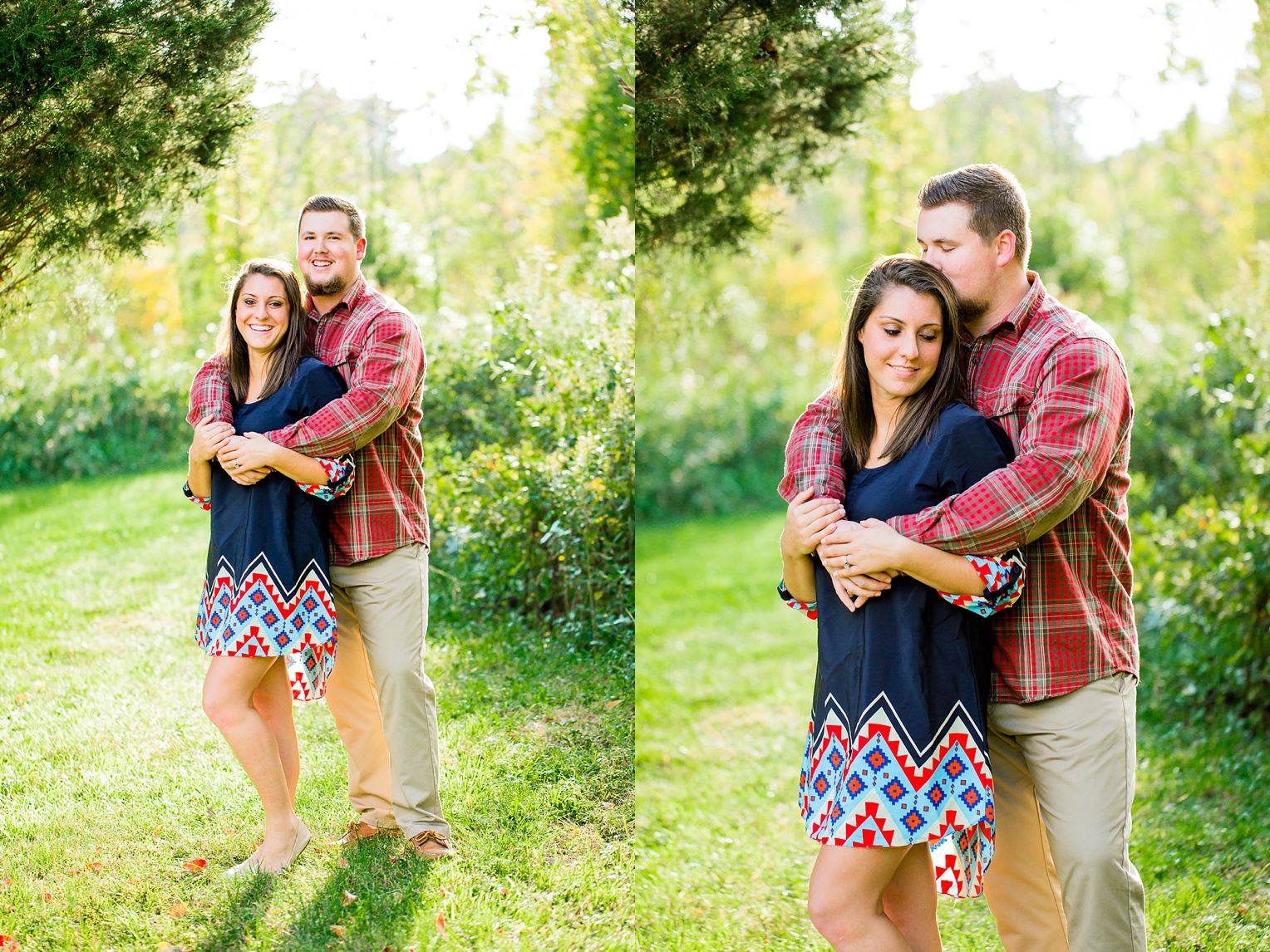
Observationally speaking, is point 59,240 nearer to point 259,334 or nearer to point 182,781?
point 259,334

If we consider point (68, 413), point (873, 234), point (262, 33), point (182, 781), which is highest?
point (873, 234)

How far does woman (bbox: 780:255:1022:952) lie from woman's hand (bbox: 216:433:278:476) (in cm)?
135

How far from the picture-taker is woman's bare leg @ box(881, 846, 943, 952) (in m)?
2.47

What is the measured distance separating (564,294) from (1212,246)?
1737 cm

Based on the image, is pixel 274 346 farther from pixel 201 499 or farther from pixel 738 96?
pixel 738 96

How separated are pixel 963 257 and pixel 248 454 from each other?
1.83 m

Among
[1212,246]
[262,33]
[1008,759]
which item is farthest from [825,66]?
[1212,246]

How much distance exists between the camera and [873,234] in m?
13.1

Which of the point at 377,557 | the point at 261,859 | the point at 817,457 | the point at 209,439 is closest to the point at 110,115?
the point at 209,439

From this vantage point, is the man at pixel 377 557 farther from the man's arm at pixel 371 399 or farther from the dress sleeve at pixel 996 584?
the dress sleeve at pixel 996 584

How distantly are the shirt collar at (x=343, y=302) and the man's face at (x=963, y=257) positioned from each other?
61.4 inches

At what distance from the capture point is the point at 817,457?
241 cm

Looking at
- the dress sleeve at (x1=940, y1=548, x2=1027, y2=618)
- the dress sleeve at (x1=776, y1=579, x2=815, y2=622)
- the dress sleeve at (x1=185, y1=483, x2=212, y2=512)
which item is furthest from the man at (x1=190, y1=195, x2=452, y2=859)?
the dress sleeve at (x1=940, y1=548, x2=1027, y2=618)

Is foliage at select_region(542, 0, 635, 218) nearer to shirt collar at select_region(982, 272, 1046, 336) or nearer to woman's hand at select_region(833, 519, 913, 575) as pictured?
shirt collar at select_region(982, 272, 1046, 336)
